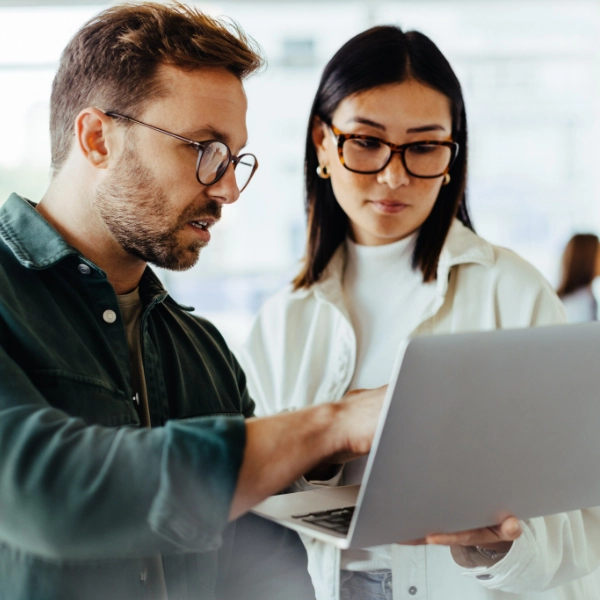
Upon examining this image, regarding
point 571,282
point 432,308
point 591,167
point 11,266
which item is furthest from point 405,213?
point 591,167

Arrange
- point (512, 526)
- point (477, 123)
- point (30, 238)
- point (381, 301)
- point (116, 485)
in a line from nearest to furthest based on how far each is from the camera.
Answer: point (116, 485) → point (512, 526) → point (30, 238) → point (381, 301) → point (477, 123)

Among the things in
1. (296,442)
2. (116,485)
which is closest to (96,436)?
(116,485)

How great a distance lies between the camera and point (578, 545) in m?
1.27

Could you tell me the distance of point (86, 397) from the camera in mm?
966

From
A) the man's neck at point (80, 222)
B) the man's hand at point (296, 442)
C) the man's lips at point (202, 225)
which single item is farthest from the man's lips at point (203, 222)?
the man's hand at point (296, 442)

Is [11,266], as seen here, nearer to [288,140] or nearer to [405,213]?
[405,213]

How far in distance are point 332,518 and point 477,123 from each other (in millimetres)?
4193

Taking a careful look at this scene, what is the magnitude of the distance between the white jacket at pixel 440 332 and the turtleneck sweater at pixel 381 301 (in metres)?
0.03

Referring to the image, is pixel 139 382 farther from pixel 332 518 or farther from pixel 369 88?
pixel 369 88

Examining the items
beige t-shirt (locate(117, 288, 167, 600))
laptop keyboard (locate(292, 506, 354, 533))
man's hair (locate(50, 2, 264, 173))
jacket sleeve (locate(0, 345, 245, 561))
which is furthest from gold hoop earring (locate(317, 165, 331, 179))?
jacket sleeve (locate(0, 345, 245, 561))

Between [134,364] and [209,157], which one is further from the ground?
[209,157]

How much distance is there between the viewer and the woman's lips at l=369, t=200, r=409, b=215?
1.50m

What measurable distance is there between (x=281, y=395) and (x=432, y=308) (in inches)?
14.3

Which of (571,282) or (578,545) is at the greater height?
(571,282)
